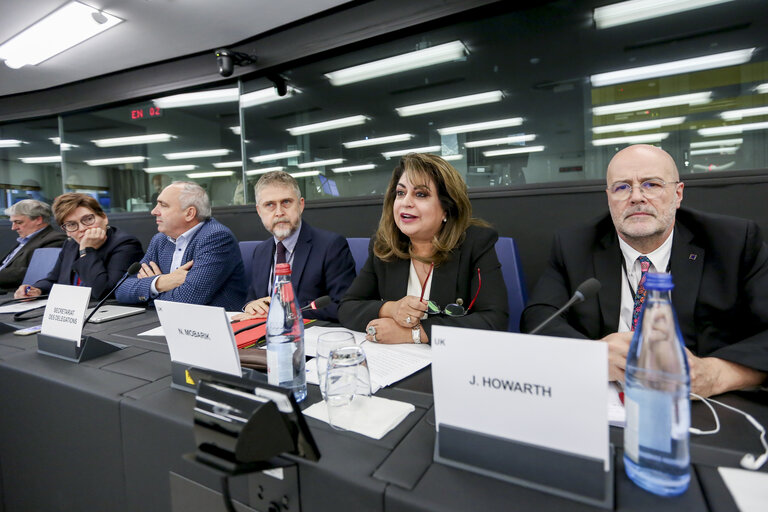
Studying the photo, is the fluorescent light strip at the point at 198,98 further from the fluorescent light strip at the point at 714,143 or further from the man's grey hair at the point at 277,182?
the fluorescent light strip at the point at 714,143

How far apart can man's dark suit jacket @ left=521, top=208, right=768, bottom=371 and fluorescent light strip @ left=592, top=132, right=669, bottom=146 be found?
1439 millimetres

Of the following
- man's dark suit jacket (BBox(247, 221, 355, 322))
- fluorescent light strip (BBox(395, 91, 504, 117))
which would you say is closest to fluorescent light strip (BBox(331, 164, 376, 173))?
fluorescent light strip (BBox(395, 91, 504, 117))

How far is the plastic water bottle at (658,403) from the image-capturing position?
1.50ft

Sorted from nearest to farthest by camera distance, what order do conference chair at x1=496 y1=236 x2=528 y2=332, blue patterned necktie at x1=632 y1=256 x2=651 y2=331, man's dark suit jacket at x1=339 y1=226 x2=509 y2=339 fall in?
blue patterned necktie at x1=632 y1=256 x2=651 y2=331
man's dark suit jacket at x1=339 y1=226 x2=509 y2=339
conference chair at x1=496 y1=236 x2=528 y2=332

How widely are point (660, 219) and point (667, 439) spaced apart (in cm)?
83

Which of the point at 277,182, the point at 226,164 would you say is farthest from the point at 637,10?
the point at 226,164

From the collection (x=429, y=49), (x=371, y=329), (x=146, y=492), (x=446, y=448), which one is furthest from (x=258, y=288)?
(x=429, y=49)

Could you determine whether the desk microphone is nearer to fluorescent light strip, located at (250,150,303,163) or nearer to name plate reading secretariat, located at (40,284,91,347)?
name plate reading secretariat, located at (40,284,91,347)

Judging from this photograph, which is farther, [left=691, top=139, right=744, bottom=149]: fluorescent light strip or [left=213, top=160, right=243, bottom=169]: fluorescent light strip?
[left=213, top=160, right=243, bottom=169]: fluorescent light strip

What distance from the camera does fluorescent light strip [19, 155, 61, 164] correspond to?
4.48m

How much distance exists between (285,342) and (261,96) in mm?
3213

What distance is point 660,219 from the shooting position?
1073 millimetres

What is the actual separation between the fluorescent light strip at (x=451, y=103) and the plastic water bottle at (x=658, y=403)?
275 centimetres

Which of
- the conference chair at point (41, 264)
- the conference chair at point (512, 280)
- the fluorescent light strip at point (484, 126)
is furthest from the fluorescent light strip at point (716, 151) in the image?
the conference chair at point (41, 264)
